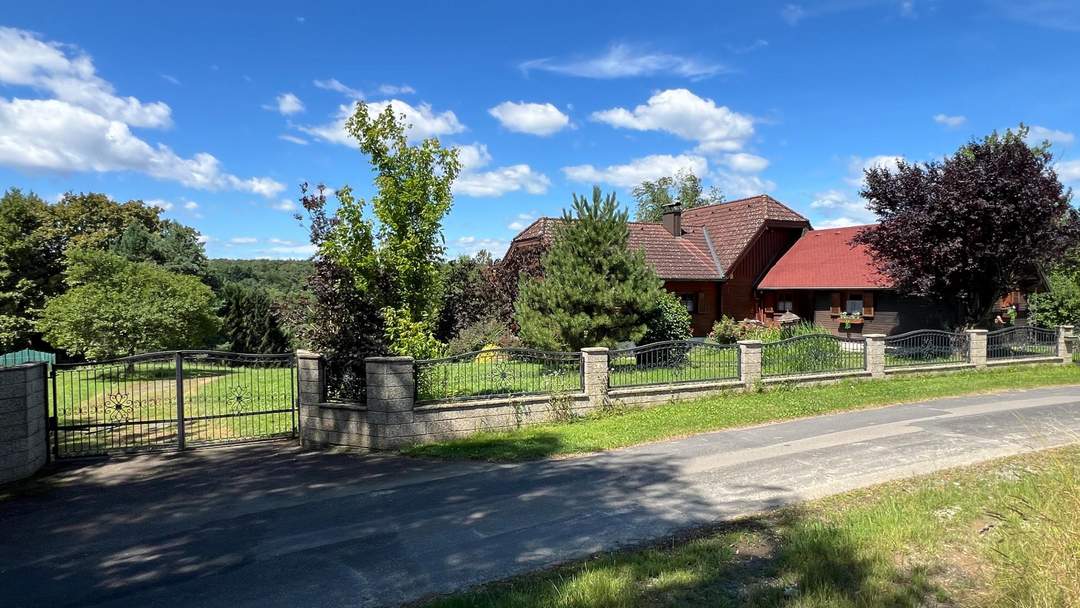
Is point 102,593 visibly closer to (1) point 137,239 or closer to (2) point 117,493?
(2) point 117,493

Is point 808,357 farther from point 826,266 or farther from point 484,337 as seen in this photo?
point 826,266

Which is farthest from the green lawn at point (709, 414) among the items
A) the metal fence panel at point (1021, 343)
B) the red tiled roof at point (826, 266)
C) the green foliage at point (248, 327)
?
the green foliage at point (248, 327)

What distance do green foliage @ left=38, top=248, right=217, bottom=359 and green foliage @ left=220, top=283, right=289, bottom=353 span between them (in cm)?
937

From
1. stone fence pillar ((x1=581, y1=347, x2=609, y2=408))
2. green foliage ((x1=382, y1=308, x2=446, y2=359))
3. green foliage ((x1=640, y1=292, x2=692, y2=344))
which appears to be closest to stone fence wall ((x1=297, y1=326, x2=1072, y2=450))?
stone fence pillar ((x1=581, y1=347, x2=609, y2=408))

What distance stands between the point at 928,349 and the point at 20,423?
19746mm

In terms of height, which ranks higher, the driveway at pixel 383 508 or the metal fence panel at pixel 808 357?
the metal fence panel at pixel 808 357

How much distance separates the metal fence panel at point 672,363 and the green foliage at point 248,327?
2818 cm

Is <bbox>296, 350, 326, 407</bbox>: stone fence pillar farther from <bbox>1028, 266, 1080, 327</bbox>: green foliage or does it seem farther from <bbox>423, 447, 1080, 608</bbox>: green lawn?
<bbox>1028, 266, 1080, 327</bbox>: green foliage

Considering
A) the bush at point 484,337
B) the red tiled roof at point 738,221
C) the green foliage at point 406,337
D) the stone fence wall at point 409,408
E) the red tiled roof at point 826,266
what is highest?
the red tiled roof at point 738,221

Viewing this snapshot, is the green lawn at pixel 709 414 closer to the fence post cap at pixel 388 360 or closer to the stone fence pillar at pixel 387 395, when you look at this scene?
the stone fence pillar at pixel 387 395

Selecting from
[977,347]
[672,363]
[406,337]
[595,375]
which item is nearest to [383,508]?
[406,337]

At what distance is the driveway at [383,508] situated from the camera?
5.40 meters

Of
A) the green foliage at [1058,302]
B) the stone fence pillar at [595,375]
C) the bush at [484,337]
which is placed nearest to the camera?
the stone fence pillar at [595,375]

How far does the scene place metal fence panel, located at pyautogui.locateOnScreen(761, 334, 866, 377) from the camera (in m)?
14.6
